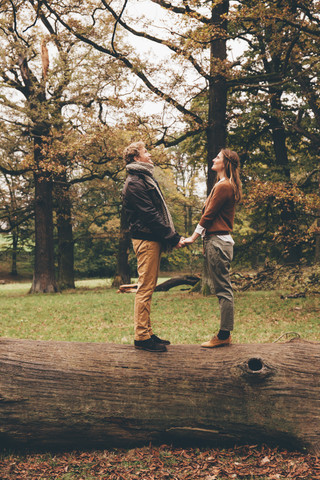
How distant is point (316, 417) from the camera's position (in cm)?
443

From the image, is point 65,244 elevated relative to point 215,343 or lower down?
elevated

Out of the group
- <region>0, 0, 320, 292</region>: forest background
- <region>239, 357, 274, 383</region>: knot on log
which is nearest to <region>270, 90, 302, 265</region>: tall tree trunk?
<region>0, 0, 320, 292</region>: forest background

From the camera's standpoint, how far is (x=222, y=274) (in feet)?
16.1

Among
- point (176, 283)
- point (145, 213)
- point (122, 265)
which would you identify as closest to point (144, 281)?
point (145, 213)

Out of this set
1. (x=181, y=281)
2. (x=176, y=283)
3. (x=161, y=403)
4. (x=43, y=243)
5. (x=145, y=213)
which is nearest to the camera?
(x=161, y=403)

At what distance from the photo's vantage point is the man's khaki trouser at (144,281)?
479 centimetres

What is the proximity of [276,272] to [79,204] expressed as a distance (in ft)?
53.1

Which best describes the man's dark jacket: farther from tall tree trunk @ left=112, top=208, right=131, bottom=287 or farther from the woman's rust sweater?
tall tree trunk @ left=112, top=208, right=131, bottom=287

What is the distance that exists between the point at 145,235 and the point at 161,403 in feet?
5.85

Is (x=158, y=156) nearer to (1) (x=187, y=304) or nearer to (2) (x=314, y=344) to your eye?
(1) (x=187, y=304)

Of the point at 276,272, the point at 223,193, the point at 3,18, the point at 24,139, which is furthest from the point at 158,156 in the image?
the point at 223,193

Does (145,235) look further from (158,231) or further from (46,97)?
(46,97)

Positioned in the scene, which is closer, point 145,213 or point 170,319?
point 145,213

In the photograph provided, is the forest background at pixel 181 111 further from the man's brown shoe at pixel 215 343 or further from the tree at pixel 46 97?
the man's brown shoe at pixel 215 343
